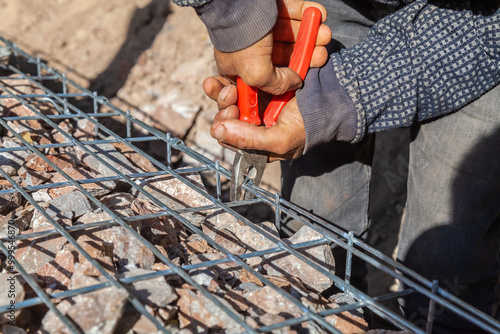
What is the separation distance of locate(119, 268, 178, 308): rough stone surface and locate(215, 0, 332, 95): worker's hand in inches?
24.5

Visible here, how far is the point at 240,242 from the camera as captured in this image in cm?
161

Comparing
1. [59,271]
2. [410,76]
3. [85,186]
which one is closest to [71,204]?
[85,186]

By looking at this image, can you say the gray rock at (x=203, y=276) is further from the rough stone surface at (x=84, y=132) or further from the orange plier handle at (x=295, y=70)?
the rough stone surface at (x=84, y=132)

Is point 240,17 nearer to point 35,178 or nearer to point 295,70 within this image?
point 295,70

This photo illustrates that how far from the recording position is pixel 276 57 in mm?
1800

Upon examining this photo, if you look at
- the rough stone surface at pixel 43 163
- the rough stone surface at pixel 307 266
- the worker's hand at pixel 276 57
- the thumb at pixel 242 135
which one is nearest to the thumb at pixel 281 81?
the worker's hand at pixel 276 57

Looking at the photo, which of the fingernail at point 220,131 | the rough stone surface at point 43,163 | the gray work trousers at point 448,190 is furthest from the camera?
the rough stone surface at point 43,163

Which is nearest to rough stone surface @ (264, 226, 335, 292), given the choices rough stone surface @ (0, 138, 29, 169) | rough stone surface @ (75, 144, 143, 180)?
rough stone surface @ (75, 144, 143, 180)

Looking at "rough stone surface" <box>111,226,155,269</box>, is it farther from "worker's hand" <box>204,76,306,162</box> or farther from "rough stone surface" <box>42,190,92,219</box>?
"worker's hand" <box>204,76,306,162</box>

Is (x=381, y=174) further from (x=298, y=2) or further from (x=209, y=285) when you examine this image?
(x=209, y=285)

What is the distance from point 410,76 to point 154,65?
2.49 metres

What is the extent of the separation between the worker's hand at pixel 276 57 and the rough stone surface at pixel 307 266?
451 millimetres

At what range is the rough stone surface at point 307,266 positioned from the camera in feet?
4.88

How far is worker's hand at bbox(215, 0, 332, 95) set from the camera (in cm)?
150
